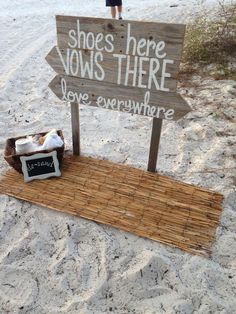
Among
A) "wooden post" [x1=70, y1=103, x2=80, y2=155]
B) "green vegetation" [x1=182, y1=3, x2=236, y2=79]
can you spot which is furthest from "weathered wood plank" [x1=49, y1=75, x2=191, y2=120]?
"green vegetation" [x1=182, y1=3, x2=236, y2=79]

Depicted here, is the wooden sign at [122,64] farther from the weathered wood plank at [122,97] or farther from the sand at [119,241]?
the sand at [119,241]

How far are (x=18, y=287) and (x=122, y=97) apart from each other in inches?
54.9

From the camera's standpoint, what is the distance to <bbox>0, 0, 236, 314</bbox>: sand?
1.92 m

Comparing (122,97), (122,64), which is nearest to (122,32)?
(122,64)

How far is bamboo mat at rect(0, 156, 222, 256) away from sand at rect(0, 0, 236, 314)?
7 centimetres

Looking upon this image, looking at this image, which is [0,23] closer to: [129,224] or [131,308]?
[129,224]

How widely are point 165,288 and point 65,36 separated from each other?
1.77 metres

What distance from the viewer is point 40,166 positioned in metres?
2.72

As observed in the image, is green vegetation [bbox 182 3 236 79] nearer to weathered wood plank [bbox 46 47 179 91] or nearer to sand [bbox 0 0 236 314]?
sand [bbox 0 0 236 314]

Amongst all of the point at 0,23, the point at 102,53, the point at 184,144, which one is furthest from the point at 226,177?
the point at 0,23

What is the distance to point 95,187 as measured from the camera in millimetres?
2670

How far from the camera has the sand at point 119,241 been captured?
1.92 m

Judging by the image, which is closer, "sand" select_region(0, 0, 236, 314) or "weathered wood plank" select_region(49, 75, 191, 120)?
"sand" select_region(0, 0, 236, 314)

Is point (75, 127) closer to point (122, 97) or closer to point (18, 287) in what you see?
point (122, 97)
